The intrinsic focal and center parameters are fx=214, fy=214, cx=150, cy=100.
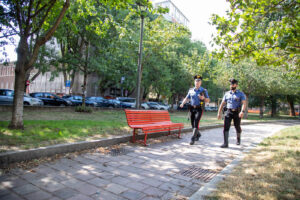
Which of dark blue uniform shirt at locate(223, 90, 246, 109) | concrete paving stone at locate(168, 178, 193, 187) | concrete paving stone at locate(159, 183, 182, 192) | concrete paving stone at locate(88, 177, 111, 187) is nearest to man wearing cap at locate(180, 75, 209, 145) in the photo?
dark blue uniform shirt at locate(223, 90, 246, 109)

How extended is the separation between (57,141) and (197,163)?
3.32 metres

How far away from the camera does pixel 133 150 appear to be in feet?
18.2

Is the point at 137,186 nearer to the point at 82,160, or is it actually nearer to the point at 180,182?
the point at 180,182

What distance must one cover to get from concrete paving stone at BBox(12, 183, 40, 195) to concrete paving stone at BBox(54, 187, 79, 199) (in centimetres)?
32

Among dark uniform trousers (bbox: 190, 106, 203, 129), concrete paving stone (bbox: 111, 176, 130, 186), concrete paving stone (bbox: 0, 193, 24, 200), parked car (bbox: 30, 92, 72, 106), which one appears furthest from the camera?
parked car (bbox: 30, 92, 72, 106)

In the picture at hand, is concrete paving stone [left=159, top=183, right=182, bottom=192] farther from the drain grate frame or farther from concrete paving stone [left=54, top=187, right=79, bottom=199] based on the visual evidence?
the drain grate frame

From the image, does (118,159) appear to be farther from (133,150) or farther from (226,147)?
(226,147)

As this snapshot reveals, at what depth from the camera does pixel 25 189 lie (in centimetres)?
298

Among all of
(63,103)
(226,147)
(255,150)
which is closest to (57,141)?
(226,147)

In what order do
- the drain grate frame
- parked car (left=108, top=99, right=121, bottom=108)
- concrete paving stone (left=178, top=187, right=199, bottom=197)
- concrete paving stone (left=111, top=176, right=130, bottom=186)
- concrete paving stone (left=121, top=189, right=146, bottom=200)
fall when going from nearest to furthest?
concrete paving stone (left=121, top=189, right=146, bottom=200) → concrete paving stone (left=178, top=187, right=199, bottom=197) → concrete paving stone (left=111, top=176, right=130, bottom=186) → the drain grate frame → parked car (left=108, top=99, right=121, bottom=108)

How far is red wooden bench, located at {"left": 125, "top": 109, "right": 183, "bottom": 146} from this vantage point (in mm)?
6109

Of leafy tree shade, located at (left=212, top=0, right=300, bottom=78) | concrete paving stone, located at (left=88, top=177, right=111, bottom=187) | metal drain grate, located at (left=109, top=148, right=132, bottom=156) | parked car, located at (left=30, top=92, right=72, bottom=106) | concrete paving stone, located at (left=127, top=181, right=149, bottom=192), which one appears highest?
leafy tree shade, located at (left=212, top=0, right=300, bottom=78)

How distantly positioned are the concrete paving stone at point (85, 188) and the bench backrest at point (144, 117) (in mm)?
2936

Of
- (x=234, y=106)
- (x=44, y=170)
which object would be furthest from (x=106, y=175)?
Answer: (x=234, y=106)
